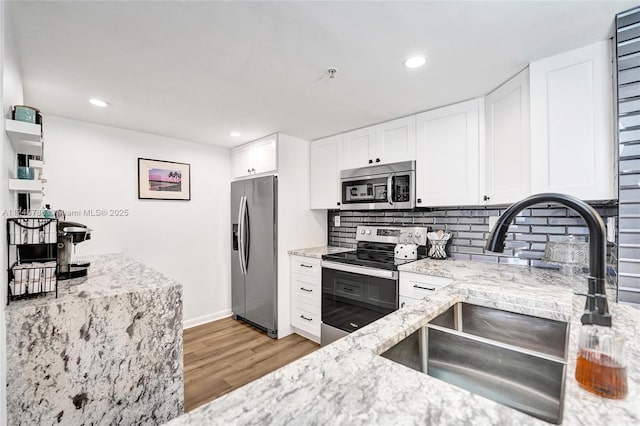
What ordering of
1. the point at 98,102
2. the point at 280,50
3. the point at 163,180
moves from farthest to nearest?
1. the point at 163,180
2. the point at 98,102
3. the point at 280,50

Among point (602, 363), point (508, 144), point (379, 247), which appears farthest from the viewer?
point (379, 247)

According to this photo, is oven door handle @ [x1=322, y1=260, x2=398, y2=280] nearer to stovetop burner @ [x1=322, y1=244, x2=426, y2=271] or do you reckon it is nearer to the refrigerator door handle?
stovetop burner @ [x1=322, y1=244, x2=426, y2=271]

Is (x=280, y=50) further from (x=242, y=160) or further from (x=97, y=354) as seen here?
(x=242, y=160)

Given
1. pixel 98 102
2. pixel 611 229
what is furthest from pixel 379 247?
pixel 98 102

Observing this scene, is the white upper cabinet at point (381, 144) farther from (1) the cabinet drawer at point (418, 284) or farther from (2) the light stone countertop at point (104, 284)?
(2) the light stone countertop at point (104, 284)

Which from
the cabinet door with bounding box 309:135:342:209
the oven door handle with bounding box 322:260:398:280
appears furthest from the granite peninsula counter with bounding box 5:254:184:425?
the cabinet door with bounding box 309:135:342:209

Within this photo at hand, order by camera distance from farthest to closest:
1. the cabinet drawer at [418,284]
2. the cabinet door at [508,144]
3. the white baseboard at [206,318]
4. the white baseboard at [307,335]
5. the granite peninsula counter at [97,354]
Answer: the white baseboard at [206,318] → the white baseboard at [307,335] → the cabinet drawer at [418,284] → the cabinet door at [508,144] → the granite peninsula counter at [97,354]

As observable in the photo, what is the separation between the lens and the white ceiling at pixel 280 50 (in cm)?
128

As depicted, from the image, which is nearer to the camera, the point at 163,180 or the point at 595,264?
the point at 595,264

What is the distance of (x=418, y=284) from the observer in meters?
2.11

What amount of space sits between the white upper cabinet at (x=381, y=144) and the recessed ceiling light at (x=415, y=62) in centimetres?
84

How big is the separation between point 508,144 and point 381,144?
3.63ft

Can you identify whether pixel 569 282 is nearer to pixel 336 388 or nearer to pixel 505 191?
pixel 505 191

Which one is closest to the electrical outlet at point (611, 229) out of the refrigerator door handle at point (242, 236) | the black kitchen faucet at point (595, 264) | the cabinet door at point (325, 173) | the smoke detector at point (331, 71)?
the black kitchen faucet at point (595, 264)
